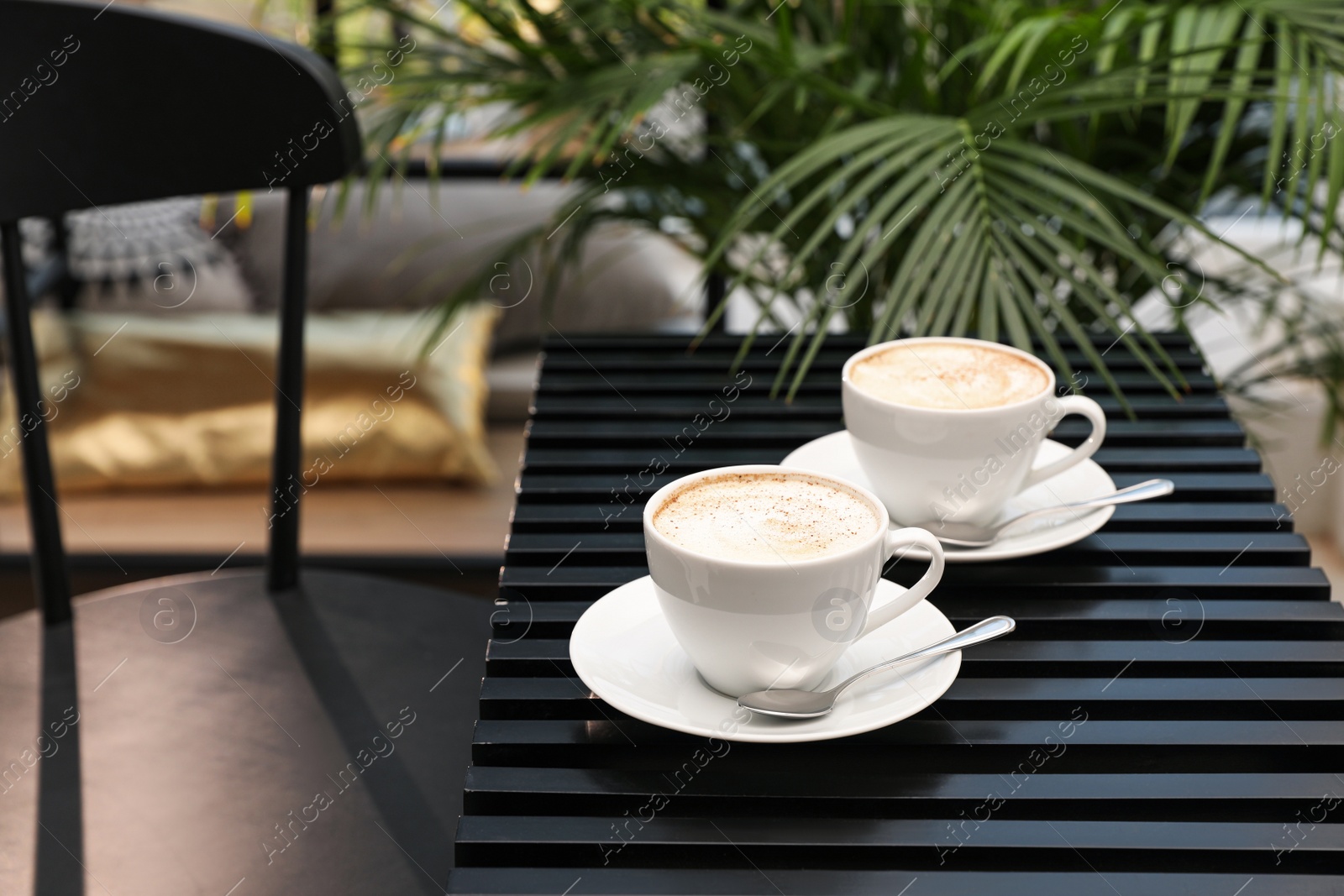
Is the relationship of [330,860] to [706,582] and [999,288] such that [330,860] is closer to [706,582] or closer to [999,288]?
[706,582]

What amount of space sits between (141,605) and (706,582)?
2.07 ft

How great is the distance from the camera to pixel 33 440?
93 centimetres

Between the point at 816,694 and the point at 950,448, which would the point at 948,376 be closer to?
the point at 950,448

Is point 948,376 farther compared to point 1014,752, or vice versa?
point 948,376

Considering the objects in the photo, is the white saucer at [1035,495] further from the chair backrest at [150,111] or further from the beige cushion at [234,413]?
the beige cushion at [234,413]

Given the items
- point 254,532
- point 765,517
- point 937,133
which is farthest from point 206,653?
point 254,532

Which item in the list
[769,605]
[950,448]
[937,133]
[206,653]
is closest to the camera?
[769,605]

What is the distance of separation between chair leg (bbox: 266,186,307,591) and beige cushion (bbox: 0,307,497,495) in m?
0.91

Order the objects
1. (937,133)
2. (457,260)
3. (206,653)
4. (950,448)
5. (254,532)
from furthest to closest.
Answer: (457,260) < (254,532) < (937,133) < (206,653) < (950,448)

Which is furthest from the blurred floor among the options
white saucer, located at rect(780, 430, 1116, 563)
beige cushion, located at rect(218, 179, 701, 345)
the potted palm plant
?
white saucer, located at rect(780, 430, 1116, 563)

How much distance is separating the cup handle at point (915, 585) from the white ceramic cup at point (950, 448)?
101mm

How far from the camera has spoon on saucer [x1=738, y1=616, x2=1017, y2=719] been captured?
0.50 m

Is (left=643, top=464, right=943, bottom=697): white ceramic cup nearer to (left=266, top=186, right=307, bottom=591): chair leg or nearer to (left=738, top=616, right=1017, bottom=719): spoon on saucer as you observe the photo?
(left=738, top=616, right=1017, bottom=719): spoon on saucer

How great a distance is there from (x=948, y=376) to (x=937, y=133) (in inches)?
15.4
